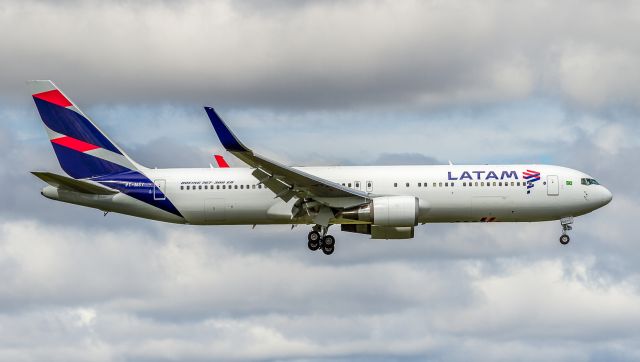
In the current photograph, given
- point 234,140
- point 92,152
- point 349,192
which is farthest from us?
point 92,152

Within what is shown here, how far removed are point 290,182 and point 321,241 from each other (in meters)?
5.12

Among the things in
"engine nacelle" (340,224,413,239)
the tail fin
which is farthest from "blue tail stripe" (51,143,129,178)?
"engine nacelle" (340,224,413,239)

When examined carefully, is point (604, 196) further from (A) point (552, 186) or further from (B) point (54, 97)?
(B) point (54, 97)

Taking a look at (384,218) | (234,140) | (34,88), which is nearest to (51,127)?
(34,88)

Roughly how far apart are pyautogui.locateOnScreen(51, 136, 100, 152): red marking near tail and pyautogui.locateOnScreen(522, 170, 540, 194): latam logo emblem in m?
25.6

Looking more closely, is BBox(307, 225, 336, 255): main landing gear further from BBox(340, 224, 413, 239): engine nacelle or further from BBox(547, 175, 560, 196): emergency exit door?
BBox(547, 175, 560, 196): emergency exit door

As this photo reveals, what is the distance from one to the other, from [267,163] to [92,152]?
13591mm

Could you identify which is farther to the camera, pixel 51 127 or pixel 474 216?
pixel 51 127

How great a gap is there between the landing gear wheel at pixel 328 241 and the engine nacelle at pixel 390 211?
273 centimetres

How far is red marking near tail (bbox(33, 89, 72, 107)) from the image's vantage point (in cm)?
7994

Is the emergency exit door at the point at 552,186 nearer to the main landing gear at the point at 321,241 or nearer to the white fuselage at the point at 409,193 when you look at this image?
the white fuselage at the point at 409,193

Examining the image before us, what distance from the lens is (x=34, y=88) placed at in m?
80.4

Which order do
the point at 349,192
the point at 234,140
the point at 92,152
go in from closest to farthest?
the point at 234,140, the point at 349,192, the point at 92,152

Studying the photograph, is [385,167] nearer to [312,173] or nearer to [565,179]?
[312,173]
